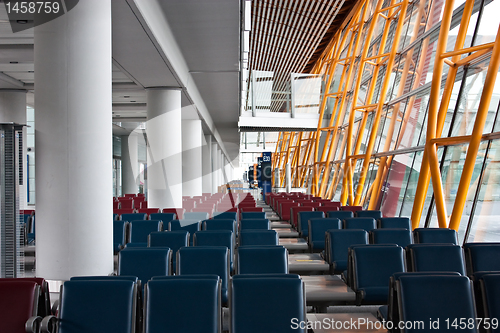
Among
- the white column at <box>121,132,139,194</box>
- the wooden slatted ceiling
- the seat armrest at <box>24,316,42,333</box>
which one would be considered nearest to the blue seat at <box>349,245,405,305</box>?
the seat armrest at <box>24,316,42,333</box>

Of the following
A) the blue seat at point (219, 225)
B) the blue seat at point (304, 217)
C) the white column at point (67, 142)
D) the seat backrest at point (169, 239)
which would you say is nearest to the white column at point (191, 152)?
the blue seat at point (304, 217)

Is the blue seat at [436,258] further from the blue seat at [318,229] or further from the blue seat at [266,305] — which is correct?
the blue seat at [318,229]

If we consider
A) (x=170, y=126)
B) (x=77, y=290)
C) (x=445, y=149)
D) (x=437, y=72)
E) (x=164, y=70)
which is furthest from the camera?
(x=170, y=126)

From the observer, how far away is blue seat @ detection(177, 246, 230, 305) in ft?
16.8

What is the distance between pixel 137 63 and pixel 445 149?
7727 mm

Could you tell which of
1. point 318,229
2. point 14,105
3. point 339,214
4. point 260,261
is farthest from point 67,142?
point 14,105

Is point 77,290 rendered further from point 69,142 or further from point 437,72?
point 437,72

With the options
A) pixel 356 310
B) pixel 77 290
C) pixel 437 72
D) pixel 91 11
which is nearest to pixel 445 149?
pixel 437 72

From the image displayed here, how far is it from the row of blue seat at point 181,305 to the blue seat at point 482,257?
2.72 m

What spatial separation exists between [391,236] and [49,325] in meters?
5.01

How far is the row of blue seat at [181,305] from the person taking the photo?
136 inches

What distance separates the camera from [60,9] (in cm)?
532

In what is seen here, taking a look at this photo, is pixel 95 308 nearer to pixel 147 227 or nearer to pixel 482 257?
pixel 482 257

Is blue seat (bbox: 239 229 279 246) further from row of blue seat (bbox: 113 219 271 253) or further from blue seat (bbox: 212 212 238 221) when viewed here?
blue seat (bbox: 212 212 238 221)
